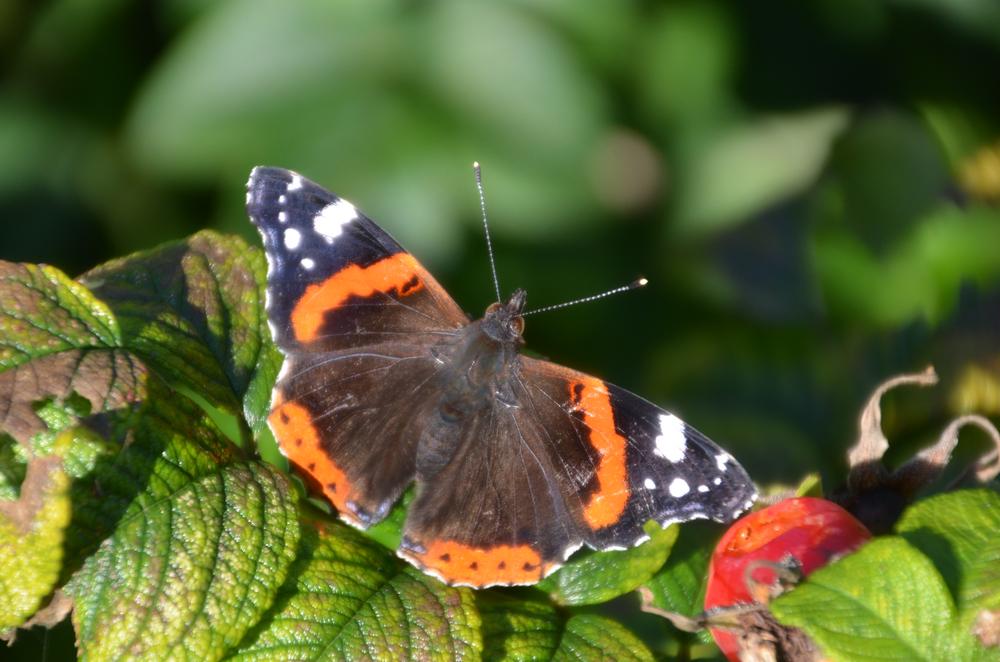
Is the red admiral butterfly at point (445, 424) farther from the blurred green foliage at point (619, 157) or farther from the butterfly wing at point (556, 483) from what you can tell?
the blurred green foliage at point (619, 157)

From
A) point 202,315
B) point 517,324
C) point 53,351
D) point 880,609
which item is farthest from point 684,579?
point 53,351

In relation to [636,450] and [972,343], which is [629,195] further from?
[636,450]

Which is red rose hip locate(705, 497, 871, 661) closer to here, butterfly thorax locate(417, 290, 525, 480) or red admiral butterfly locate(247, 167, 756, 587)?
red admiral butterfly locate(247, 167, 756, 587)

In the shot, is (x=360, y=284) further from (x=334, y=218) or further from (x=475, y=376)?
(x=475, y=376)

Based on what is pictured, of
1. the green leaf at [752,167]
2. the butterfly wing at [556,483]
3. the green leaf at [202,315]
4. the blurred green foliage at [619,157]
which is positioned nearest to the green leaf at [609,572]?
the butterfly wing at [556,483]

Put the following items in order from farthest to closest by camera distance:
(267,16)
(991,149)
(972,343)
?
(267,16) < (991,149) < (972,343)

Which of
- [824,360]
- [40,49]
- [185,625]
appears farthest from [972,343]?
[40,49]
